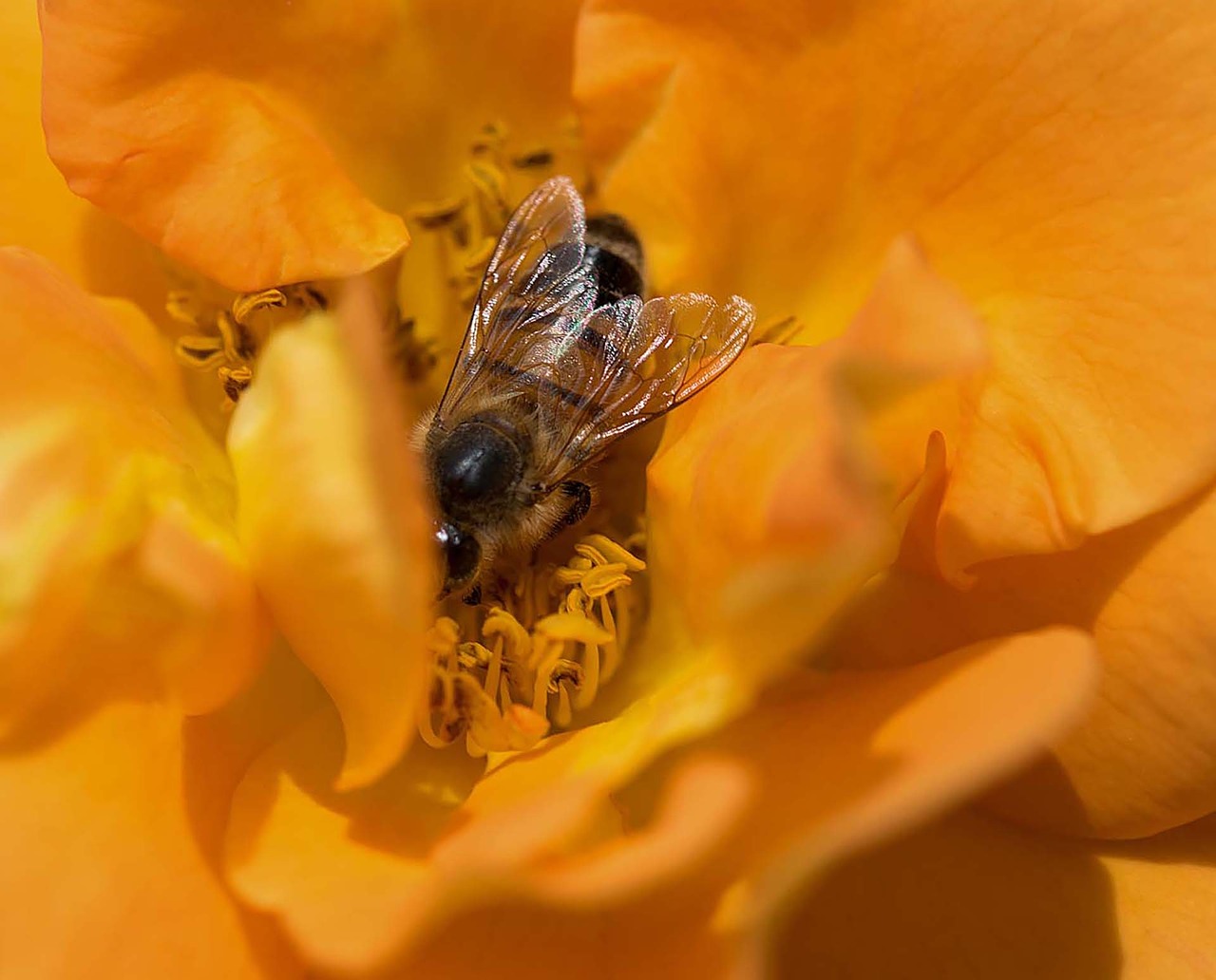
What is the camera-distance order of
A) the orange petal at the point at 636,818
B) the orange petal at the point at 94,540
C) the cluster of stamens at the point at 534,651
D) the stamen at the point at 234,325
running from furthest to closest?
the stamen at the point at 234,325
the cluster of stamens at the point at 534,651
the orange petal at the point at 94,540
the orange petal at the point at 636,818

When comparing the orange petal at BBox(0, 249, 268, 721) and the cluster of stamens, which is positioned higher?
the orange petal at BBox(0, 249, 268, 721)

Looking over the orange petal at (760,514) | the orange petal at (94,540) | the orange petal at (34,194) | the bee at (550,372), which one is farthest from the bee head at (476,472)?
the orange petal at (34,194)

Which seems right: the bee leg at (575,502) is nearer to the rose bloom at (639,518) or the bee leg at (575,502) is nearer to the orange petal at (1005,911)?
the rose bloom at (639,518)

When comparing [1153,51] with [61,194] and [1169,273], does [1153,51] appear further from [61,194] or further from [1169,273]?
[61,194]

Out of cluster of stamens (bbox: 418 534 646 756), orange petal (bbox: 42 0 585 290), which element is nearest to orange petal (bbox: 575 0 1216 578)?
orange petal (bbox: 42 0 585 290)

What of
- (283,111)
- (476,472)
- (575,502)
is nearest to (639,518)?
(575,502)

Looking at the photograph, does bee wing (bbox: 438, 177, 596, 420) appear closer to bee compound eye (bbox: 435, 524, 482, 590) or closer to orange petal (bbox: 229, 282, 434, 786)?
bee compound eye (bbox: 435, 524, 482, 590)

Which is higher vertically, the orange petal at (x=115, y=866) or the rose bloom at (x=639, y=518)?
the rose bloom at (x=639, y=518)

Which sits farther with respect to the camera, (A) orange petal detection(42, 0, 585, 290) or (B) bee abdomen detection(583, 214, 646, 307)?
(B) bee abdomen detection(583, 214, 646, 307)
